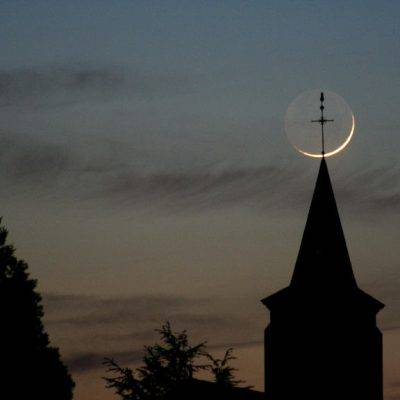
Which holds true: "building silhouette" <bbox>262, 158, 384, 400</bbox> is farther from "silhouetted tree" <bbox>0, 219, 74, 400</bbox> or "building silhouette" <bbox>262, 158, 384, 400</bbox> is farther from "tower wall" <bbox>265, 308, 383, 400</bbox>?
"silhouetted tree" <bbox>0, 219, 74, 400</bbox>

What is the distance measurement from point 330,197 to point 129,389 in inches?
759

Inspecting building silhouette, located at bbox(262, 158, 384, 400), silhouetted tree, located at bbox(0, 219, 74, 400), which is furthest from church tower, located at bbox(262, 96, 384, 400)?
silhouetted tree, located at bbox(0, 219, 74, 400)

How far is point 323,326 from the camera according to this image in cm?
8719

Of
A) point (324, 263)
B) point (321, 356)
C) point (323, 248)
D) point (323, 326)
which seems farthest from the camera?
point (321, 356)

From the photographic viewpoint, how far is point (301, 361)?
87375 millimetres

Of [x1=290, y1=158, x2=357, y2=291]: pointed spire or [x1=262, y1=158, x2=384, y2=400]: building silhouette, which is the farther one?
[x1=262, y1=158, x2=384, y2=400]: building silhouette

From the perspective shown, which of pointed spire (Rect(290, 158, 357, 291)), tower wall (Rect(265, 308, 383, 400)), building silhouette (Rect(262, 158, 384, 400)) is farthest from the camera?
tower wall (Rect(265, 308, 383, 400))

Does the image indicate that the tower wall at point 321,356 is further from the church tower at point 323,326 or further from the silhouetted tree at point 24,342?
the silhouetted tree at point 24,342

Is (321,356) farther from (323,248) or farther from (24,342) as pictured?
(24,342)

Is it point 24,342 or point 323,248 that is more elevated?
point 323,248

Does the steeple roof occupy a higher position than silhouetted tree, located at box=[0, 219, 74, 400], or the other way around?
the steeple roof

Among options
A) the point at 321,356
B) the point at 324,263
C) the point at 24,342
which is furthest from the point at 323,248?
the point at 24,342

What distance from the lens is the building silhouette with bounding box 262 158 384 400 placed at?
281 feet

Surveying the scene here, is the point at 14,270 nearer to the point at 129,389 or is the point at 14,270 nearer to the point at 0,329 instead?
the point at 0,329
